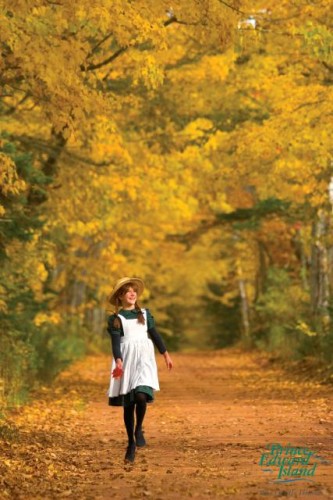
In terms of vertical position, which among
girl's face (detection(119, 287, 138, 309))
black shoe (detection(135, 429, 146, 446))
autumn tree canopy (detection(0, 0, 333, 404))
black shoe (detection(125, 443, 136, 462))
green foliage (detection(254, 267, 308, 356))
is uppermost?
autumn tree canopy (detection(0, 0, 333, 404))

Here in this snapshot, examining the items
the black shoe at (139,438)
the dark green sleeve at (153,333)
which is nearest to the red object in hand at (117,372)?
the dark green sleeve at (153,333)

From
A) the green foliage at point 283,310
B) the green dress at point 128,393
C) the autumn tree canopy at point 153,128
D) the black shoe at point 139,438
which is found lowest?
the black shoe at point 139,438

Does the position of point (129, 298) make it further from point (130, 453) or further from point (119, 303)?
point (130, 453)

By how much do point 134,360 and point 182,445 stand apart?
1449mm

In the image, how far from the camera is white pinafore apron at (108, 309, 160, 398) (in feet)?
34.6

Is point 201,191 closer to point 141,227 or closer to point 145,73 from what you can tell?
point 141,227

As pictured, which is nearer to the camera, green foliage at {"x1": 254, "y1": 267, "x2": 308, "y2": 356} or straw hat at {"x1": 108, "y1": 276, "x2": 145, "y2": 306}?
straw hat at {"x1": 108, "y1": 276, "x2": 145, "y2": 306}

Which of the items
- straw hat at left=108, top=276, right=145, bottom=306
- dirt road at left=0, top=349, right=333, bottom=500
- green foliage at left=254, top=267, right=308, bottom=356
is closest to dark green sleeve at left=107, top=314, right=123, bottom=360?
straw hat at left=108, top=276, right=145, bottom=306

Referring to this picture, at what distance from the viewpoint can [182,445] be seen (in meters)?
11.5

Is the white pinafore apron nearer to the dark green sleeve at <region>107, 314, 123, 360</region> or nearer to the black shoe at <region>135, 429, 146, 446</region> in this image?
the dark green sleeve at <region>107, 314, 123, 360</region>

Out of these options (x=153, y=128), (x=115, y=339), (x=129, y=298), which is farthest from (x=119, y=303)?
(x=153, y=128)

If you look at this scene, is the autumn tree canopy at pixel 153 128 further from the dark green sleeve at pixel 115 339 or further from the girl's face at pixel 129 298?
the dark green sleeve at pixel 115 339

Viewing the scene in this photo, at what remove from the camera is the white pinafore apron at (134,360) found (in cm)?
1055

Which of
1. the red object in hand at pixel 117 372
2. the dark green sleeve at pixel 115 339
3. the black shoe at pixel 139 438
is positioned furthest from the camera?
the black shoe at pixel 139 438
